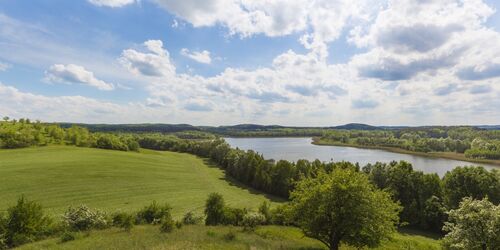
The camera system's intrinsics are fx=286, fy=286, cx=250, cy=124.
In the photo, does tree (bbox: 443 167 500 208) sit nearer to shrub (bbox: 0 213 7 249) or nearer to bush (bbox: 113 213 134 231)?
bush (bbox: 113 213 134 231)

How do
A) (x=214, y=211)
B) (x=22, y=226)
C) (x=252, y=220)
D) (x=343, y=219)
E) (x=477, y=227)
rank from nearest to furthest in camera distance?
(x=477, y=227) < (x=343, y=219) < (x=22, y=226) < (x=252, y=220) < (x=214, y=211)

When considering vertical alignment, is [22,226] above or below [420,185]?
above

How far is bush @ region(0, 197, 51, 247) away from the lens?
19.8 metres

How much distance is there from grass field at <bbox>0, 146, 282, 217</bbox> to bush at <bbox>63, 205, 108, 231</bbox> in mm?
15524

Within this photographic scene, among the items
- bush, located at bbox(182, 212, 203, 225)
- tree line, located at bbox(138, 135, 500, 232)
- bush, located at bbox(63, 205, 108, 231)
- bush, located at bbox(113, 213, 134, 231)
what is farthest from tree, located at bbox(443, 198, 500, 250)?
bush, located at bbox(63, 205, 108, 231)

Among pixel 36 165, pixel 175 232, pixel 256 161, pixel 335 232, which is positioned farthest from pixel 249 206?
pixel 36 165

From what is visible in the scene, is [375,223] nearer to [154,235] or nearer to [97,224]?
[154,235]

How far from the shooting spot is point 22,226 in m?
20.9

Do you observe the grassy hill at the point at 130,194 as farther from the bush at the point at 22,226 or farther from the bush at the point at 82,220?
the bush at the point at 22,226

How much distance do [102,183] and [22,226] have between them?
110 ft

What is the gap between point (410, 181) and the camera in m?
46.1

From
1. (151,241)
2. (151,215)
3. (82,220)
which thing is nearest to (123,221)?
(82,220)

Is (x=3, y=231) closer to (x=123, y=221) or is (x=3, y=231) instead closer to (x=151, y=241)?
(x=123, y=221)

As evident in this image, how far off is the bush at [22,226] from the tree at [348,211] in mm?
19719
